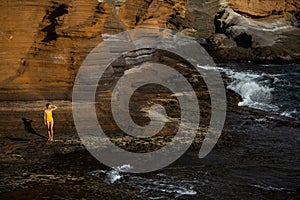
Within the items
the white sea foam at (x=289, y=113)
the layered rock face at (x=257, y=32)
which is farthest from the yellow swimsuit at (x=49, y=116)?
the layered rock face at (x=257, y=32)

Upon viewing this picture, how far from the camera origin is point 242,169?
36.8 ft

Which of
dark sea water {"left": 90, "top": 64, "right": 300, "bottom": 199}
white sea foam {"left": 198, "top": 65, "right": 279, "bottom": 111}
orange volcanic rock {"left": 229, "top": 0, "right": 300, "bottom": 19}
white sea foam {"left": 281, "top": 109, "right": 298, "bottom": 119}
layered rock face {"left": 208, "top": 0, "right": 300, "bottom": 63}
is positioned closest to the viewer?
dark sea water {"left": 90, "top": 64, "right": 300, "bottom": 199}

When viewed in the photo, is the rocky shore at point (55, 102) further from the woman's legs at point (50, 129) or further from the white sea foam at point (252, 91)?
the white sea foam at point (252, 91)

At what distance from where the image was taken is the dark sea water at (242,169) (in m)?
9.83

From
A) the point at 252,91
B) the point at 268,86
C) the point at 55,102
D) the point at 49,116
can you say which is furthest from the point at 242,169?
the point at 268,86

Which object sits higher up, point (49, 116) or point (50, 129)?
point (49, 116)

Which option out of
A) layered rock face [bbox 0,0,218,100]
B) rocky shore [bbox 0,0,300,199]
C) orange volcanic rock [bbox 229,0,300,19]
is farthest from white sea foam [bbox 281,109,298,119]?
orange volcanic rock [bbox 229,0,300,19]

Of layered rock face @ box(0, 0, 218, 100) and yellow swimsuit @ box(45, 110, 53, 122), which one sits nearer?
yellow swimsuit @ box(45, 110, 53, 122)

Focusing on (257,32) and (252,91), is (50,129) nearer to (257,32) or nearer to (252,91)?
(252,91)

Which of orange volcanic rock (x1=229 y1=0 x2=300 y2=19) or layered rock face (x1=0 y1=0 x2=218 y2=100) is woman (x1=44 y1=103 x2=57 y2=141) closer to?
layered rock face (x1=0 y1=0 x2=218 y2=100)

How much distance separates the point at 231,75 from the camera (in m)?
24.2

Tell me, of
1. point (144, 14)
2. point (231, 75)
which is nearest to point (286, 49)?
point (231, 75)

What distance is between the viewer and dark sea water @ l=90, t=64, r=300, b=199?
387 inches

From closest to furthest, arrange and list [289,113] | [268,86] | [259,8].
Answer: [289,113] → [268,86] → [259,8]
